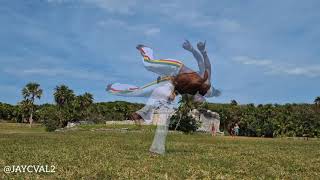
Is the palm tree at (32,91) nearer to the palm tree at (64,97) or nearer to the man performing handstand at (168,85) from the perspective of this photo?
the palm tree at (64,97)

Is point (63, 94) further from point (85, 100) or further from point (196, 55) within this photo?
point (196, 55)

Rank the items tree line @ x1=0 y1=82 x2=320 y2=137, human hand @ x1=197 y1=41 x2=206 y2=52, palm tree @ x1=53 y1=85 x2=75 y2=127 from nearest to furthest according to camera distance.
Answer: human hand @ x1=197 y1=41 x2=206 y2=52, tree line @ x1=0 y1=82 x2=320 y2=137, palm tree @ x1=53 y1=85 x2=75 y2=127

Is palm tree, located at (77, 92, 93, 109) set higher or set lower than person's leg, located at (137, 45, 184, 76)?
higher

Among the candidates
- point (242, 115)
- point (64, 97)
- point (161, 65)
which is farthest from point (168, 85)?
point (64, 97)

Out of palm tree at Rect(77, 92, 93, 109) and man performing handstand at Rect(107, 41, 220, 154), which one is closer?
man performing handstand at Rect(107, 41, 220, 154)

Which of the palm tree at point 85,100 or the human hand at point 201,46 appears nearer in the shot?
the human hand at point 201,46

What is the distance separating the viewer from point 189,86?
23.9m

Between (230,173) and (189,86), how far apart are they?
20.6 feet

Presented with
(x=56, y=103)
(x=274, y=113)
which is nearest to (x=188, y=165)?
(x=274, y=113)

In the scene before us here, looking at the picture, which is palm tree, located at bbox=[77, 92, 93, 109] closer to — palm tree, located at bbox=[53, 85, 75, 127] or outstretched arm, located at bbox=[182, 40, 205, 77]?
palm tree, located at bbox=[53, 85, 75, 127]

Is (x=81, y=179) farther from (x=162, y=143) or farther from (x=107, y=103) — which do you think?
(x=107, y=103)

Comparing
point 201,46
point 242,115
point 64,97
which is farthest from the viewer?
point 64,97

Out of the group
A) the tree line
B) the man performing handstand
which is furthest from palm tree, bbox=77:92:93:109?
the man performing handstand

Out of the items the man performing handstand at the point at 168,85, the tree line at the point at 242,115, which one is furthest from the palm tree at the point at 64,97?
the man performing handstand at the point at 168,85
